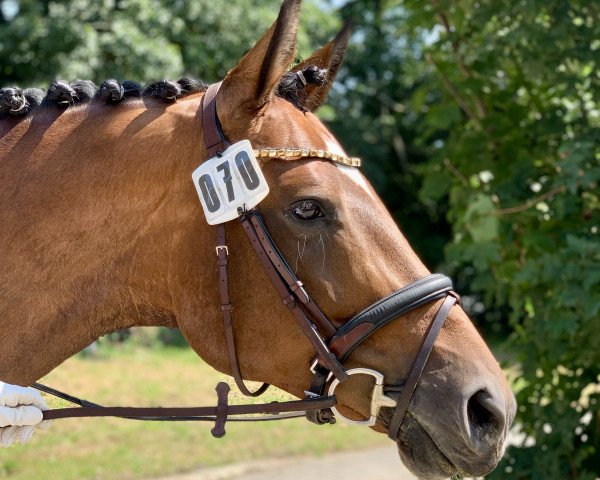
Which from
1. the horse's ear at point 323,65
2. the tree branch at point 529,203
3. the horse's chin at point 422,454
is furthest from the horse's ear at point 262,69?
the tree branch at point 529,203

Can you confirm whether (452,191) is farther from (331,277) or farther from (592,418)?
(331,277)

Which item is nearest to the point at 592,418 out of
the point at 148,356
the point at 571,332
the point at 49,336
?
the point at 571,332

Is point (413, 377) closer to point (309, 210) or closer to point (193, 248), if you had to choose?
point (309, 210)

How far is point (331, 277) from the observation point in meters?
2.34

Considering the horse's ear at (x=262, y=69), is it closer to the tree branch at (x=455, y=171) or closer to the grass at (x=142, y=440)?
the tree branch at (x=455, y=171)

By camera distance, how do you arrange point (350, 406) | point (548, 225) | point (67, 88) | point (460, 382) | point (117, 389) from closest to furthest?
point (460, 382) → point (350, 406) → point (67, 88) → point (548, 225) → point (117, 389)

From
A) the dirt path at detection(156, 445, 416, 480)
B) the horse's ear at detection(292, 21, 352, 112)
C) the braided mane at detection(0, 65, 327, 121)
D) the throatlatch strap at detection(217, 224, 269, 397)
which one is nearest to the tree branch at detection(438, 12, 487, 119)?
the horse's ear at detection(292, 21, 352, 112)

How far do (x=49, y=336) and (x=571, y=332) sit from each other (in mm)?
2743

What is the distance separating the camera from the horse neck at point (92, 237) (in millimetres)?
2424

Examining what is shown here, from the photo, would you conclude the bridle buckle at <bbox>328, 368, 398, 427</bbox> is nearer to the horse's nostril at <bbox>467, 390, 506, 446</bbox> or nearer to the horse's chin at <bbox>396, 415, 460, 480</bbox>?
the horse's chin at <bbox>396, 415, 460, 480</bbox>

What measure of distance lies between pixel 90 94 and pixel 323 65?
0.89m

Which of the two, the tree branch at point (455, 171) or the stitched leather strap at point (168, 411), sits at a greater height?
the stitched leather strap at point (168, 411)

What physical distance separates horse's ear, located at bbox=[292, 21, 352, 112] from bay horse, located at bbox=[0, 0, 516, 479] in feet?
0.68

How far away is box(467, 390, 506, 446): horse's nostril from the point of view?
7.22 feet
